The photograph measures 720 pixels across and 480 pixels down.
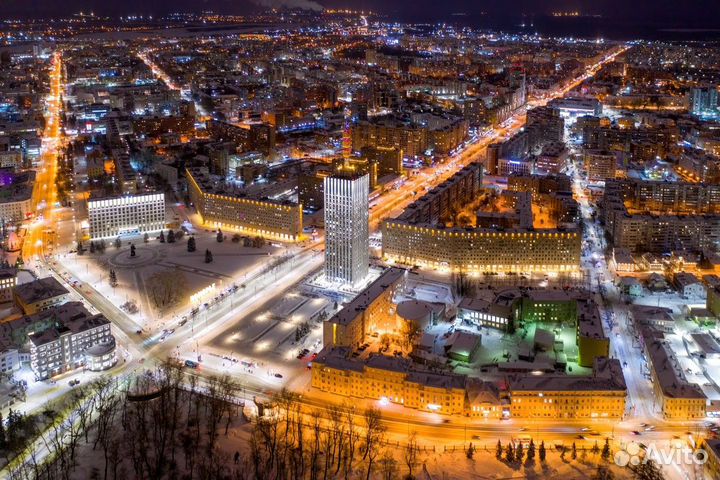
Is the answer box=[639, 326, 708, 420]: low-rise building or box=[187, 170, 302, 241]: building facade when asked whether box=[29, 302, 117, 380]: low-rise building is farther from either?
box=[639, 326, 708, 420]: low-rise building

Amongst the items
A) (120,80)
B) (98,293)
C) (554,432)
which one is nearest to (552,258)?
(554,432)

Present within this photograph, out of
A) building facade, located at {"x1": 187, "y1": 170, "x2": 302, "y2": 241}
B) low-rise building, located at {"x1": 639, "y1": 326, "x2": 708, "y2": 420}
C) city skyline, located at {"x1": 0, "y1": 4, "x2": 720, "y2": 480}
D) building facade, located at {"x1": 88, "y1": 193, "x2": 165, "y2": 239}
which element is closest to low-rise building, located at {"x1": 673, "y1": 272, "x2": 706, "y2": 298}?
A: city skyline, located at {"x1": 0, "y1": 4, "x2": 720, "y2": 480}

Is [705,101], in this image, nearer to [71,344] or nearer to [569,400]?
[569,400]

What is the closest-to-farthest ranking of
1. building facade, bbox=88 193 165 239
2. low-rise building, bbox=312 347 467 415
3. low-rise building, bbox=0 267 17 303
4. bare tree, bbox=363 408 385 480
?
bare tree, bbox=363 408 385 480 → low-rise building, bbox=312 347 467 415 → low-rise building, bbox=0 267 17 303 → building facade, bbox=88 193 165 239

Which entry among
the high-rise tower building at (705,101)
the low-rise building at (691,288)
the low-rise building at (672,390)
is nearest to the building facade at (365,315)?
the low-rise building at (672,390)

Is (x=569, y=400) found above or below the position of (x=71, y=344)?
below

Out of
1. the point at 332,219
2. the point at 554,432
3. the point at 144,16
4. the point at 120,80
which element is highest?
the point at 144,16

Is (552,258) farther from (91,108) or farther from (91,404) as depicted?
(91,108)

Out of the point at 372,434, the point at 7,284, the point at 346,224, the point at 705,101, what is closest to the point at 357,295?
the point at 346,224
